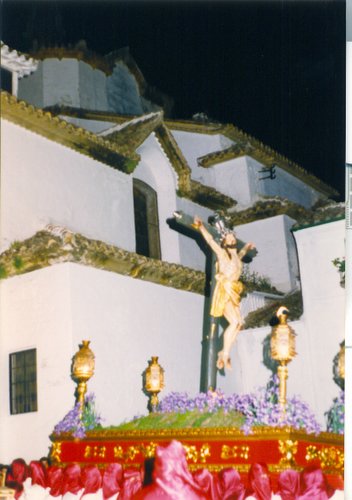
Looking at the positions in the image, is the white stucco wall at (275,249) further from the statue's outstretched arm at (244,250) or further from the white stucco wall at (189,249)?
the statue's outstretched arm at (244,250)

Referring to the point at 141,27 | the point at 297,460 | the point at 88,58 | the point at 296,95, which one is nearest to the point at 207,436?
the point at 297,460

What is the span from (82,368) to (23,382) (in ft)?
2.76

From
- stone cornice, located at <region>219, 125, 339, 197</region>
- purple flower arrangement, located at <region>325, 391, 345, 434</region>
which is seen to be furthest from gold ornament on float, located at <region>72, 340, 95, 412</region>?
stone cornice, located at <region>219, 125, 339, 197</region>

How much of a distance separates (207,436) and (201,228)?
1.84 m

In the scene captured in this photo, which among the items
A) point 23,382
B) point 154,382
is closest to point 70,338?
point 23,382

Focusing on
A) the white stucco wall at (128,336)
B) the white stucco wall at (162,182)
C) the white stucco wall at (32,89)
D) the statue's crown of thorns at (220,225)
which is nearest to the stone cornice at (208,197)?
the white stucco wall at (162,182)

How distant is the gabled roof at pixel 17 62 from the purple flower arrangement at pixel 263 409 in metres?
3.96

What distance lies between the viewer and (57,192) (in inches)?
279

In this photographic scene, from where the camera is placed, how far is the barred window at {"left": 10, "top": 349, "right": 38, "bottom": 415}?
6.58 metres

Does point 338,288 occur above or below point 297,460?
above

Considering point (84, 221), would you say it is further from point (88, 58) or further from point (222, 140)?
point (222, 140)

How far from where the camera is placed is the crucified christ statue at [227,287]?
20.2ft

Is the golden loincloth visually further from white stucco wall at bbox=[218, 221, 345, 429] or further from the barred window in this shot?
the barred window

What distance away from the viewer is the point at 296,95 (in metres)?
6.95
